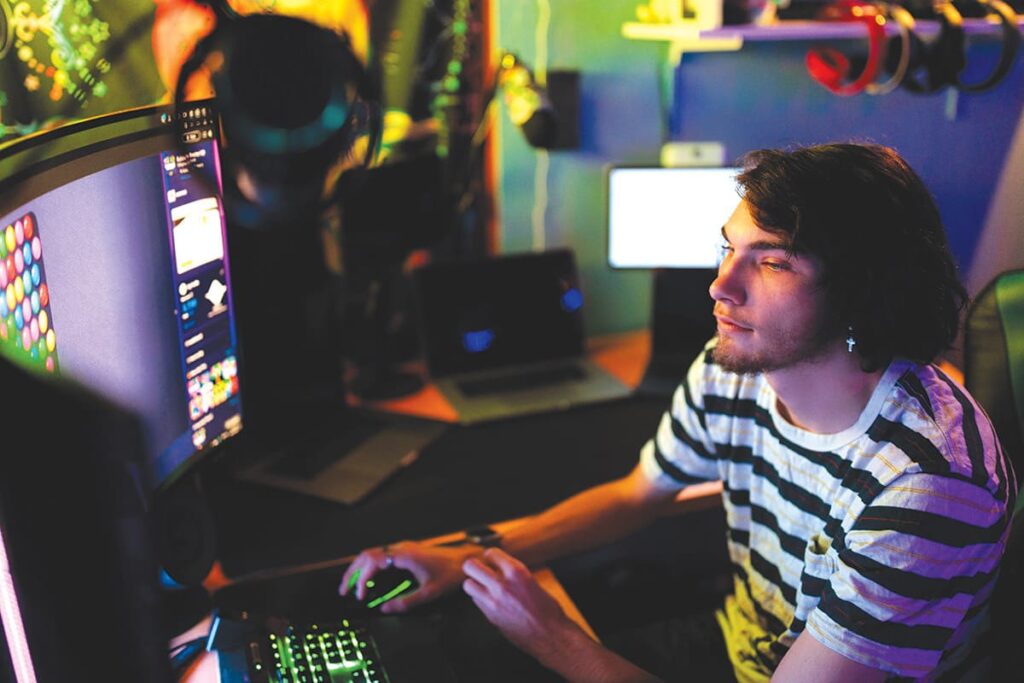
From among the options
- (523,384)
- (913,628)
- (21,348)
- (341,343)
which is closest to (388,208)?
(341,343)

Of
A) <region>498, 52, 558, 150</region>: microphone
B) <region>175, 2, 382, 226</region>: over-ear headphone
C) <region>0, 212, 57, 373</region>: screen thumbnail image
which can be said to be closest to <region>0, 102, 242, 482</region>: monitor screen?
<region>0, 212, 57, 373</region>: screen thumbnail image

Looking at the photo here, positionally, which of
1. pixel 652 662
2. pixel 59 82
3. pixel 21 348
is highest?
pixel 59 82

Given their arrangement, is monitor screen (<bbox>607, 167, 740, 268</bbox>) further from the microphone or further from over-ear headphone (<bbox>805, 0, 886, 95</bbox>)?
over-ear headphone (<bbox>805, 0, 886, 95</bbox>)

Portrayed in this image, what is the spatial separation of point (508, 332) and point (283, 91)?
1208 mm

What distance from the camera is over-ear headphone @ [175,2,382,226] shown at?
810 mm

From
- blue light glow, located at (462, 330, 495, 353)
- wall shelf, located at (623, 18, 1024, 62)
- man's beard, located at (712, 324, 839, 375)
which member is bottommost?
blue light glow, located at (462, 330, 495, 353)

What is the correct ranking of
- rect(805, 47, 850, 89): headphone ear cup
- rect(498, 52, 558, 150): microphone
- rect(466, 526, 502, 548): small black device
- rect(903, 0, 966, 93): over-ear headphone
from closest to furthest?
rect(466, 526, 502, 548): small black device
rect(903, 0, 966, 93): over-ear headphone
rect(805, 47, 850, 89): headphone ear cup
rect(498, 52, 558, 150): microphone

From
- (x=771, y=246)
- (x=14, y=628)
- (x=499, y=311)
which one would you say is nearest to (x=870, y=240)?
(x=771, y=246)

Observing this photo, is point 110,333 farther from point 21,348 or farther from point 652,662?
point 652,662

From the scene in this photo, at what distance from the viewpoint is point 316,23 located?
0.85m

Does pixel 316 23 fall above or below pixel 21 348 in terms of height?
above

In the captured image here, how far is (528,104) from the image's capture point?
1.86 meters

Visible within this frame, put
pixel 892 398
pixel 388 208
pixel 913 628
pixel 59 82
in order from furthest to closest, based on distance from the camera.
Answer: pixel 388 208 → pixel 59 82 → pixel 892 398 → pixel 913 628

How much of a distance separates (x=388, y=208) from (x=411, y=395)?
0.40 meters
